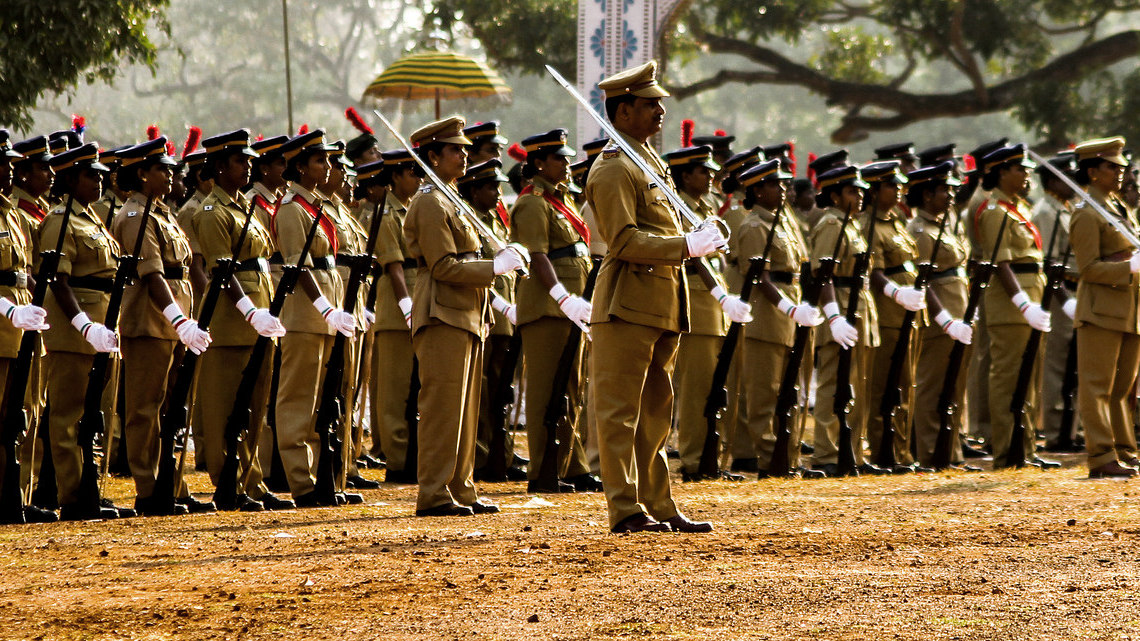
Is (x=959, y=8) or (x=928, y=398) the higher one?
(x=959, y=8)

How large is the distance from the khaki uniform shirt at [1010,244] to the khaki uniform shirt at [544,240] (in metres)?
2.88

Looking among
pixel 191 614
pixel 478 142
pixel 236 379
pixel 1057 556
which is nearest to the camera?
pixel 191 614

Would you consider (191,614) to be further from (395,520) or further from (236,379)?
(236,379)

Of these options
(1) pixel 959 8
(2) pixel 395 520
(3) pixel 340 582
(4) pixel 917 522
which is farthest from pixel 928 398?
(1) pixel 959 8

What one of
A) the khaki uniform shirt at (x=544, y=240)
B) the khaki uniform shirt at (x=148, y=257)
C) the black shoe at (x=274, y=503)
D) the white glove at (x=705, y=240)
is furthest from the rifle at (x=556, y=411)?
the white glove at (x=705, y=240)

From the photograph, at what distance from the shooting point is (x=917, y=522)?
7.21 metres

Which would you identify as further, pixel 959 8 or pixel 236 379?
pixel 959 8

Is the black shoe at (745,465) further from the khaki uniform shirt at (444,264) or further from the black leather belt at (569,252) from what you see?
the khaki uniform shirt at (444,264)

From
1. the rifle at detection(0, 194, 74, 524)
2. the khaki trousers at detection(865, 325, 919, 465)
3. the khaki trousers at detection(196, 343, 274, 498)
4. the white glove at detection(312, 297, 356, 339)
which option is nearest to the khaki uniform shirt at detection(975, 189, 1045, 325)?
the khaki trousers at detection(865, 325, 919, 465)

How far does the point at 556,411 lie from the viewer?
9.18 meters

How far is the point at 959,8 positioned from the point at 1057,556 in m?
13.8

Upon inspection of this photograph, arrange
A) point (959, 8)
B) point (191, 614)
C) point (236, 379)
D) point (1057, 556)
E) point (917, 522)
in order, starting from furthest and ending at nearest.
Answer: point (959, 8) < point (236, 379) < point (917, 522) < point (1057, 556) < point (191, 614)

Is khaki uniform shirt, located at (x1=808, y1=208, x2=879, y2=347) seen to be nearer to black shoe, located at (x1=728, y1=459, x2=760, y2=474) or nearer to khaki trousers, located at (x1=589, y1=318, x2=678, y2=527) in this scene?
black shoe, located at (x1=728, y1=459, x2=760, y2=474)

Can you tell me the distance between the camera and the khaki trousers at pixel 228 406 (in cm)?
843
